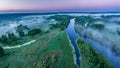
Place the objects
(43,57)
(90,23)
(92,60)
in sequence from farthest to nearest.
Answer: (90,23) < (43,57) < (92,60)

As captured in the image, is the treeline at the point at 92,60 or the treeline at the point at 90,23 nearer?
the treeline at the point at 92,60

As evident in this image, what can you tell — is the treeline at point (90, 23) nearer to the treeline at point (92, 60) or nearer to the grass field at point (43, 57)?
the grass field at point (43, 57)

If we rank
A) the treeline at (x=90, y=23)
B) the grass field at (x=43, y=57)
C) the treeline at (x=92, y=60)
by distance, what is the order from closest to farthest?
the treeline at (x=92, y=60), the grass field at (x=43, y=57), the treeline at (x=90, y=23)

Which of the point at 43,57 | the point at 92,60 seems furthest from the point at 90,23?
the point at 92,60

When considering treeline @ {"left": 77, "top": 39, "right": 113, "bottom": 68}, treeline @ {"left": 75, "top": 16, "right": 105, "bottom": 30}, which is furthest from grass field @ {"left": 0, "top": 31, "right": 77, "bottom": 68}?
treeline @ {"left": 75, "top": 16, "right": 105, "bottom": 30}

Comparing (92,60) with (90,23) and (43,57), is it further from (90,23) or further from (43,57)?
(90,23)

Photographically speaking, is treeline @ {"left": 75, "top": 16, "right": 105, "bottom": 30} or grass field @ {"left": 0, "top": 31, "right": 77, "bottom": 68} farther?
treeline @ {"left": 75, "top": 16, "right": 105, "bottom": 30}

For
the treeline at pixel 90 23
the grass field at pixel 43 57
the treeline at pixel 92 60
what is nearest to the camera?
the treeline at pixel 92 60

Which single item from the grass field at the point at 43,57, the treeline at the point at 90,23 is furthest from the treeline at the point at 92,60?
the treeline at the point at 90,23

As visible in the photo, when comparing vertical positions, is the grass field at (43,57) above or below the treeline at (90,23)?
above

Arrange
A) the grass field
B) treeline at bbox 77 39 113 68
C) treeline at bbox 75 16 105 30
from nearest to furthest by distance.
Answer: treeline at bbox 77 39 113 68
the grass field
treeline at bbox 75 16 105 30

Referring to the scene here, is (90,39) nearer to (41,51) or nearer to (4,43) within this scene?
(41,51)

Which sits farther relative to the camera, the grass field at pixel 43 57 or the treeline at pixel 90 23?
the treeline at pixel 90 23

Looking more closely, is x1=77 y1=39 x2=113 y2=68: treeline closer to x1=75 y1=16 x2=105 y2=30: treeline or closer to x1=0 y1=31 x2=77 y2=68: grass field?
x1=0 y1=31 x2=77 y2=68: grass field
